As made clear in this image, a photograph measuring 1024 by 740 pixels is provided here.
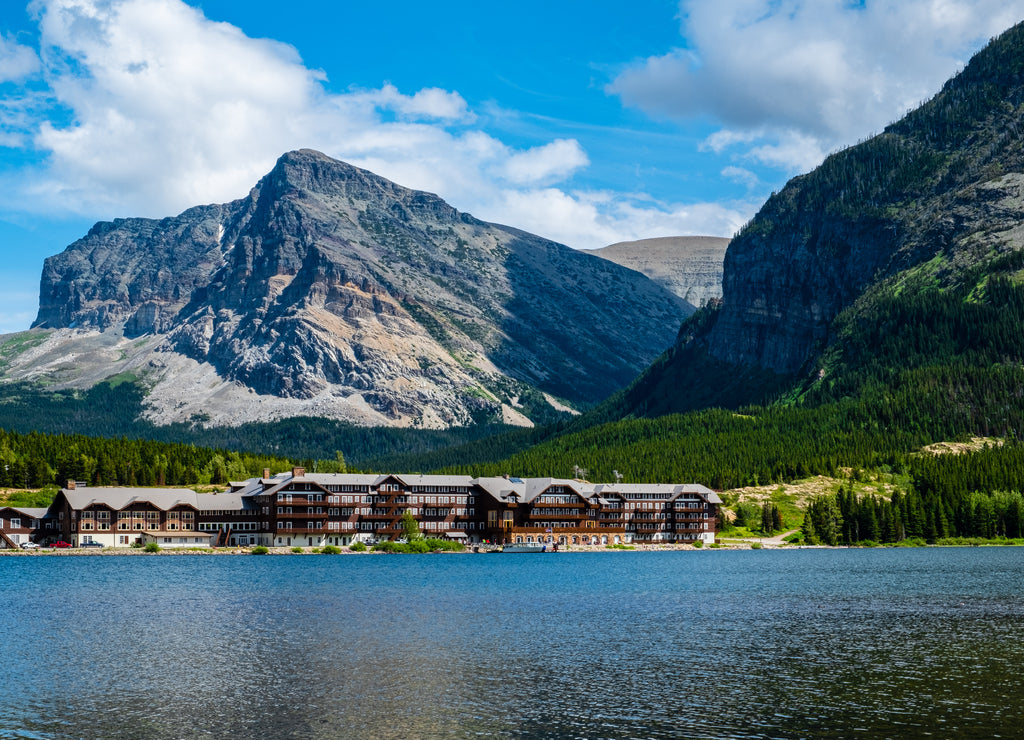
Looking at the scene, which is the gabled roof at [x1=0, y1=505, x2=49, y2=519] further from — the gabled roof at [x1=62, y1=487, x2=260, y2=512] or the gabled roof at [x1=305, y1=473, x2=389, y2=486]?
the gabled roof at [x1=305, y1=473, x2=389, y2=486]

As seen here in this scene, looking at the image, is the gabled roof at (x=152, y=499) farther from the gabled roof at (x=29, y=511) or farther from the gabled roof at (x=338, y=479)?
the gabled roof at (x=338, y=479)

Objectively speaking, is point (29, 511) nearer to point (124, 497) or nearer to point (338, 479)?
point (124, 497)

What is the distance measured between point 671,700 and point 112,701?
25.4 m

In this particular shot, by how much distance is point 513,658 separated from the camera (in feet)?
201

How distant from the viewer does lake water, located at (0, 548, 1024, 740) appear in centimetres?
4525

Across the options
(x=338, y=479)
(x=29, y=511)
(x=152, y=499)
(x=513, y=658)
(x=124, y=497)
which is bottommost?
(x=513, y=658)

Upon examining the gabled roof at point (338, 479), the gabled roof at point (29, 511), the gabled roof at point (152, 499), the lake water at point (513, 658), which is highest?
the gabled roof at point (338, 479)

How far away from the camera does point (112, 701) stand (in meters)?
49.6

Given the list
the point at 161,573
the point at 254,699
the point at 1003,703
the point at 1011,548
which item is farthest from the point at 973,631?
the point at 1011,548

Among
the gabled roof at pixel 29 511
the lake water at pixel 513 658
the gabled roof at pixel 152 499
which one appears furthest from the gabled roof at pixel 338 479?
the lake water at pixel 513 658

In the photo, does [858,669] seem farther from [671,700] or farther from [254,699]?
[254,699]

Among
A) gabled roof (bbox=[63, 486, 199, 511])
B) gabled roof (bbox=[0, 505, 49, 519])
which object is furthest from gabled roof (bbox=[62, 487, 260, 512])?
Answer: gabled roof (bbox=[0, 505, 49, 519])

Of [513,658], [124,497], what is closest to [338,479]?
[124,497]

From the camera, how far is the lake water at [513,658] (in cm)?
4525
